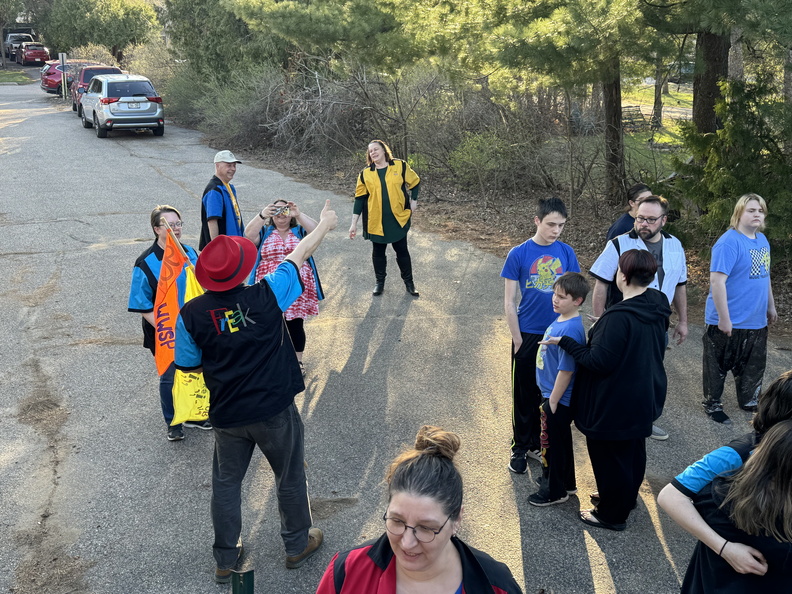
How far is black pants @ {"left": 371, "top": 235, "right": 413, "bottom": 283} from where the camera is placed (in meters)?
8.42

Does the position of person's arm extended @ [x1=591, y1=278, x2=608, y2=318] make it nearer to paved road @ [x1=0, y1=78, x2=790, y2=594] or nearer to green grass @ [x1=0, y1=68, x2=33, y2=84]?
paved road @ [x1=0, y1=78, x2=790, y2=594]

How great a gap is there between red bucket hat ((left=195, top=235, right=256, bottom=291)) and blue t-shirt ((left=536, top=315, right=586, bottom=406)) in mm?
1864

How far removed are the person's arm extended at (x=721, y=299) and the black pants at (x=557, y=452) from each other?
1.90m

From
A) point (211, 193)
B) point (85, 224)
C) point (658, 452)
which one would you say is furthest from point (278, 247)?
point (85, 224)

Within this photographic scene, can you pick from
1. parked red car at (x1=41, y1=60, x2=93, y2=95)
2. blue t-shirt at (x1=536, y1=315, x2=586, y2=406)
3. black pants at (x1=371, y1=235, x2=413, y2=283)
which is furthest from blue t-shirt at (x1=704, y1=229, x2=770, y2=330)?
parked red car at (x1=41, y1=60, x2=93, y2=95)

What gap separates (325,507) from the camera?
15.3 feet

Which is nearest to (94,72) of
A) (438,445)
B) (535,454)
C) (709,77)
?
(709,77)

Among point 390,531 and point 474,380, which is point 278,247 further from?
point 390,531

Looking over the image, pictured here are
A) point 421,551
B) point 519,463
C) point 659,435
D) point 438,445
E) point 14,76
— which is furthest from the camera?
point 14,76

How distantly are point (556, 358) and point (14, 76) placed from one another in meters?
45.8

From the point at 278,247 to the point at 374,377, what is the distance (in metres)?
1.49

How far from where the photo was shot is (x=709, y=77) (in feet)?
30.5

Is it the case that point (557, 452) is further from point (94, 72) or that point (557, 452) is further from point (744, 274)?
point (94, 72)

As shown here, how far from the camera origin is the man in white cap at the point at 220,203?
21.0ft
